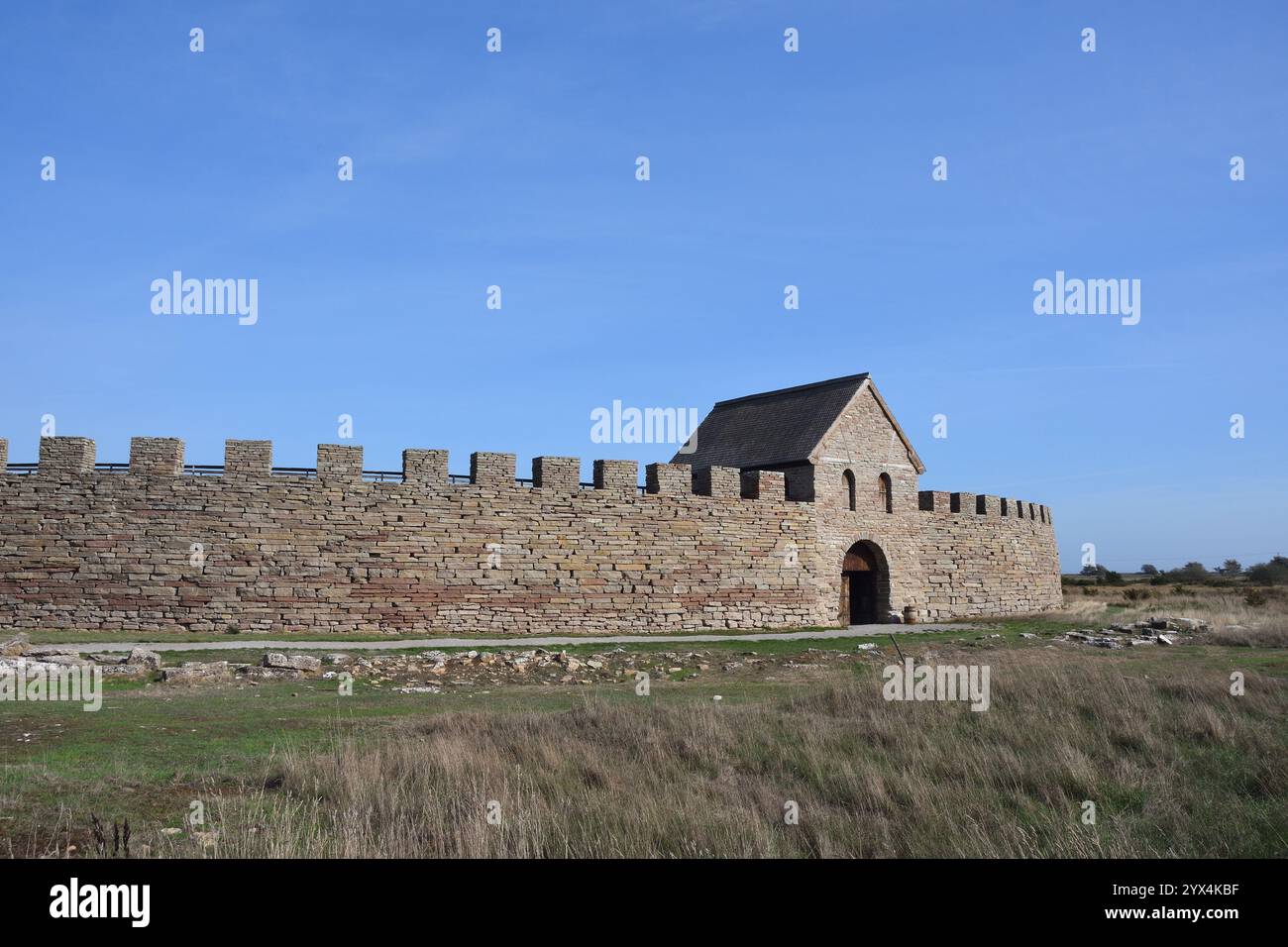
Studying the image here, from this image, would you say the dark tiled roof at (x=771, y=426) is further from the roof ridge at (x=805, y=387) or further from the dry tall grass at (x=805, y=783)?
the dry tall grass at (x=805, y=783)

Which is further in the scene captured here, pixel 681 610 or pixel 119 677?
pixel 681 610

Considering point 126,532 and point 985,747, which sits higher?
point 126,532

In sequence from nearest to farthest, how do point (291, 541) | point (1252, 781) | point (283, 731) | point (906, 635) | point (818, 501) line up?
point (1252, 781)
point (283, 731)
point (291, 541)
point (906, 635)
point (818, 501)

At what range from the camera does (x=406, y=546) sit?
23891 millimetres

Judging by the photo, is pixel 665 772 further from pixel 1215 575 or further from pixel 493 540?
pixel 1215 575

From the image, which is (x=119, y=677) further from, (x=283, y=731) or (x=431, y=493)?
(x=431, y=493)

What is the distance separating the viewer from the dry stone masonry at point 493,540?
71.5 feet

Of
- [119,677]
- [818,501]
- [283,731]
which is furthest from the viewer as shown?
[818,501]

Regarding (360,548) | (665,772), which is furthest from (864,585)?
(665,772)

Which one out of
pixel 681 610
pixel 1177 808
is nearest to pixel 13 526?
pixel 681 610

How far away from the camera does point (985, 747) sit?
378 inches

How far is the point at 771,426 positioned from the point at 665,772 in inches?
1019

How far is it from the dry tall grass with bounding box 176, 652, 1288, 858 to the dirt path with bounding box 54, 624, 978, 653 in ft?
29.8
